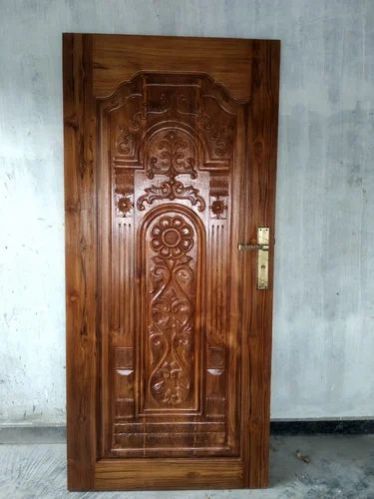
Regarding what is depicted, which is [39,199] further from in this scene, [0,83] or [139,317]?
[139,317]

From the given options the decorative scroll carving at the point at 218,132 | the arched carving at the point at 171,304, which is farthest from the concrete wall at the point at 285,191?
the arched carving at the point at 171,304

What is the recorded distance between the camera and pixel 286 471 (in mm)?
2186

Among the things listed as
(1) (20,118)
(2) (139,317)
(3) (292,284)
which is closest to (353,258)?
(3) (292,284)

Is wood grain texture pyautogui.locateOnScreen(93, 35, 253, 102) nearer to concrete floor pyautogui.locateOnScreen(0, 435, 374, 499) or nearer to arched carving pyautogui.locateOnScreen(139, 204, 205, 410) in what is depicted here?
arched carving pyautogui.locateOnScreen(139, 204, 205, 410)

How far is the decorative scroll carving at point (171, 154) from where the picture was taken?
1.97 m

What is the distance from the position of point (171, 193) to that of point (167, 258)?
28 cm

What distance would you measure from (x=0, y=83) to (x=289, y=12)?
55.5 inches

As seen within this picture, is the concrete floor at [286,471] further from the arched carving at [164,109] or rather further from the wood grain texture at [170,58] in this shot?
the wood grain texture at [170,58]

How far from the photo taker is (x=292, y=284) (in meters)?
2.37

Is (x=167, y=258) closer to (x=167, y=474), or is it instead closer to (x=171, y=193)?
(x=171, y=193)

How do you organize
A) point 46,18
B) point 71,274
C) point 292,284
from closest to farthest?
point 71,274 < point 46,18 < point 292,284

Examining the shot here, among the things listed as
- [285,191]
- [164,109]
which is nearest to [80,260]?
[164,109]

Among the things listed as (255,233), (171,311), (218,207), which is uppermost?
(218,207)

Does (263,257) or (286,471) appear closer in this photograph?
(263,257)
